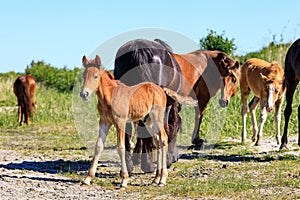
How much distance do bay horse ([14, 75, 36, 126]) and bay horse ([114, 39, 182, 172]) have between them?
10.5 m


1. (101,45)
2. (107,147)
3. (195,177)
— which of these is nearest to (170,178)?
(195,177)

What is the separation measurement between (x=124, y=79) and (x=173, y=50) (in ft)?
5.54

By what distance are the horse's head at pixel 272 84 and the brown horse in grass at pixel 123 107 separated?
3337mm

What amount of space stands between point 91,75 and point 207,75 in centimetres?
462

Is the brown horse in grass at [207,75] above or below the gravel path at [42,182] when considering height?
above

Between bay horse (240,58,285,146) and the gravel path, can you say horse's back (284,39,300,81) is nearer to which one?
bay horse (240,58,285,146)

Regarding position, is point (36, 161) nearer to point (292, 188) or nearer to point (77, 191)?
point (77, 191)

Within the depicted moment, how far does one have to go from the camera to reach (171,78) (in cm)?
902

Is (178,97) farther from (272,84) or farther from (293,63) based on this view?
(272,84)

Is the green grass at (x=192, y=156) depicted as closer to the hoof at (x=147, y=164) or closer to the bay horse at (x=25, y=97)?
the hoof at (x=147, y=164)

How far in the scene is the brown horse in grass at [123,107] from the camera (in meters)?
7.53

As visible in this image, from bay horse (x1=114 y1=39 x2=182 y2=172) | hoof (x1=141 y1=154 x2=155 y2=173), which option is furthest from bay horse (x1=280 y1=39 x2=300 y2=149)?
hoof (x1=141 y1=154 x2=155 y2=173)

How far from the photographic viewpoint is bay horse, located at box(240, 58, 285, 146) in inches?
443

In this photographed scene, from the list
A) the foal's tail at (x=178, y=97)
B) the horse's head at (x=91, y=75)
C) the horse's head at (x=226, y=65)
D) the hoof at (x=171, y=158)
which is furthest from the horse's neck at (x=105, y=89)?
the horse's head at (x=226, y=65)
